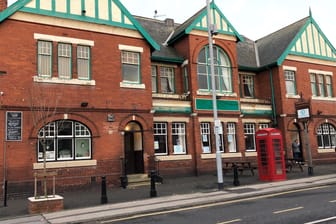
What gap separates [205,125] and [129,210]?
11.7m

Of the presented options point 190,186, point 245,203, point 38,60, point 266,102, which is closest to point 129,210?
point 245,203

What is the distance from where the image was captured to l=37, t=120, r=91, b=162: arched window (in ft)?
52.2

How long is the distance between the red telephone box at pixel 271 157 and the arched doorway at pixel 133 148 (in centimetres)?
648

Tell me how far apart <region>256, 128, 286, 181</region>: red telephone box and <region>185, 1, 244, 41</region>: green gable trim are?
28.6 feet

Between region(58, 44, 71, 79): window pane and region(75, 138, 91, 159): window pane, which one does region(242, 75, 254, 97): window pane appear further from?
region(58, 44, 71, 79): window pane

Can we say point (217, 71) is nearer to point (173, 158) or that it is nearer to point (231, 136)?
point (231, 136)

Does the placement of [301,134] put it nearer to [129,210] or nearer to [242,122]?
[242,122]

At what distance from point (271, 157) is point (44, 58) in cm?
1247

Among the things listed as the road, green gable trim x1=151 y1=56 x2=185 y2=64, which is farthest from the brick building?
the road

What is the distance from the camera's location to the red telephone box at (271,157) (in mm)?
16672

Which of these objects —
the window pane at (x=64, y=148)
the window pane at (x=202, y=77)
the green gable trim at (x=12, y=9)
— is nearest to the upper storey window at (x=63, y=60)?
the green gable trim at (x=12, y=9)

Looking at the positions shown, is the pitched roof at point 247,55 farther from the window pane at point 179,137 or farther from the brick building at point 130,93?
the window pane at point 179,137

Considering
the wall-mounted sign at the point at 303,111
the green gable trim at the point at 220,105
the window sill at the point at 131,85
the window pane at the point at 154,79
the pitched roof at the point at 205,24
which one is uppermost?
the pitched roof at the point at 205,24

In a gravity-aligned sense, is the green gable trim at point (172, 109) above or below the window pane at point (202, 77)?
below
